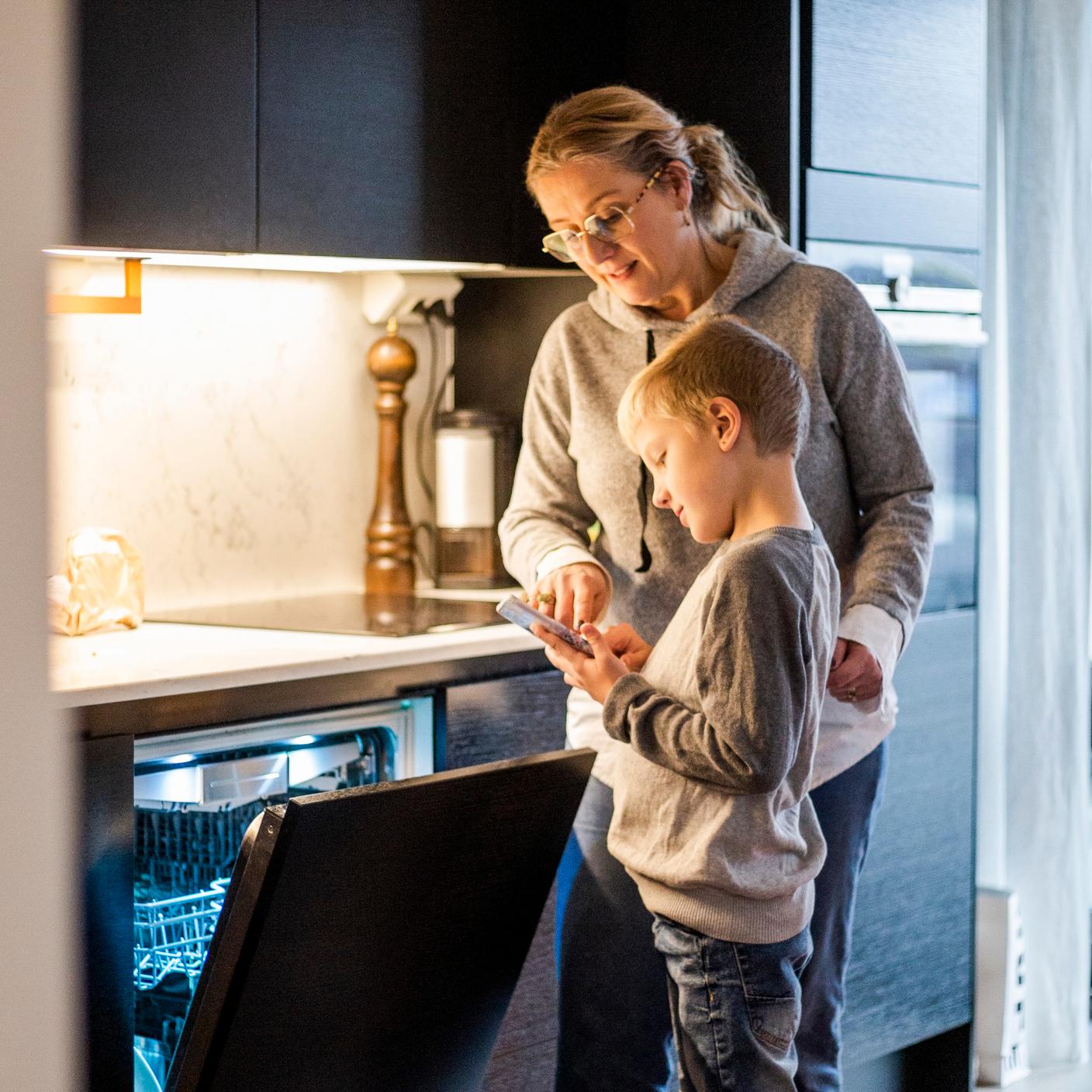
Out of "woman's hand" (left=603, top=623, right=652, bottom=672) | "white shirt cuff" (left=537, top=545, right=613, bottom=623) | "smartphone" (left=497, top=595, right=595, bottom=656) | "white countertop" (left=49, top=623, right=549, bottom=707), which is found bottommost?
"white countertop" (left=49, top=623, right=549, bottom=707)

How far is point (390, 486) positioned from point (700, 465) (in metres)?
1.25

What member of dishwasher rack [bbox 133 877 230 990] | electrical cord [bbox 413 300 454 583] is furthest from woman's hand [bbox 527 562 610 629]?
electrical cord [bbox 413 300 454 583]

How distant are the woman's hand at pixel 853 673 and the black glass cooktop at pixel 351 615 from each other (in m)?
0.67

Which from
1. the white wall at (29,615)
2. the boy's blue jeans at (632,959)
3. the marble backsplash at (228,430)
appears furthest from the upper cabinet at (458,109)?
the white wall at (29,615)

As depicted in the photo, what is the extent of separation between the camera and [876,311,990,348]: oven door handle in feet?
7.66

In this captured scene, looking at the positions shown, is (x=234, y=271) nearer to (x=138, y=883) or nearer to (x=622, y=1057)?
(x=138, y=883)

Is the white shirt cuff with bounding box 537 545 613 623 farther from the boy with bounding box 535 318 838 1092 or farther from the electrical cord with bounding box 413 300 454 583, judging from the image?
the electrical cord with bounding box 413 300 454 583

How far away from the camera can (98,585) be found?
2096 mm

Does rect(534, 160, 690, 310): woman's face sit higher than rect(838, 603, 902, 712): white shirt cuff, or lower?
higher

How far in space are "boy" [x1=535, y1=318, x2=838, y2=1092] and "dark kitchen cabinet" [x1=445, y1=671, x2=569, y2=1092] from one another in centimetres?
61

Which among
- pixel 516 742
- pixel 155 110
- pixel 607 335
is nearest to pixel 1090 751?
pixel 516 742

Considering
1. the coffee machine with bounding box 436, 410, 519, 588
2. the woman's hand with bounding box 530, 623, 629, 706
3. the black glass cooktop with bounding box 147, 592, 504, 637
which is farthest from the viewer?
the coffee machine with bounding box 436, 410, 519, 588

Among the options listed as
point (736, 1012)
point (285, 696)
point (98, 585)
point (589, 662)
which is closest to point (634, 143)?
point (589, 662)

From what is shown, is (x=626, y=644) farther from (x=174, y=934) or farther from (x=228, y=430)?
(x=228, y=430)
